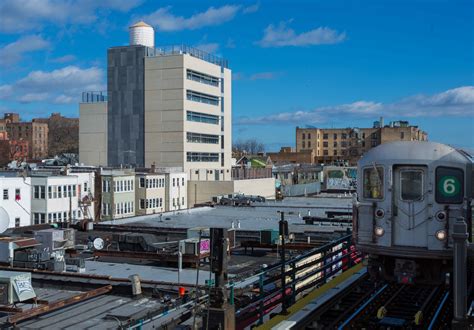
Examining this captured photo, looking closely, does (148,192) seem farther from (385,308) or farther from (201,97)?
(385,308)

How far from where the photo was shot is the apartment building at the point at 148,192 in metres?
61.3

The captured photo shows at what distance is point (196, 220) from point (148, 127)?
3464 cm

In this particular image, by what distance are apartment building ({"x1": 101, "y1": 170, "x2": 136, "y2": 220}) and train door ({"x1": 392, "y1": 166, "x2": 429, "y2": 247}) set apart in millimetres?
45030

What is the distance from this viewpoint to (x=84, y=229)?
40.1 m

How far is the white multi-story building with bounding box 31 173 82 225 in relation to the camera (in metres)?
49.8

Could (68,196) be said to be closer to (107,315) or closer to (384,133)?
(107,315)

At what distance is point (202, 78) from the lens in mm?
77562

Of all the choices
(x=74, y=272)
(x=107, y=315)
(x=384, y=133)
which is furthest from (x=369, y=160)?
(x=384, y=133)

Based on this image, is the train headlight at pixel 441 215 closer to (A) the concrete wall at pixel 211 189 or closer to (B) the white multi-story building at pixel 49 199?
(B) the white multi-story building at pixel 49 199

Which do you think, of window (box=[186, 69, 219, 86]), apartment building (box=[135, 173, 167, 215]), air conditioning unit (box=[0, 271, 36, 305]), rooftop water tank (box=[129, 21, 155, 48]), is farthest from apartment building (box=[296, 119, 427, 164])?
air conditioning unit (box=[0, 271, 36, 305])

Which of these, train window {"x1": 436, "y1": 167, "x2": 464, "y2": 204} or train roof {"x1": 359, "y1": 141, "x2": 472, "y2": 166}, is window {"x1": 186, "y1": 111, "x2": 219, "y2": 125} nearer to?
train roof {"x1": 359, "y1": 141, "x2": 472, "y2": 166}

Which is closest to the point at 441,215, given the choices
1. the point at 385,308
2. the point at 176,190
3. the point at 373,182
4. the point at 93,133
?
the point at 373,182

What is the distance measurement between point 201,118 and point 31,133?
349 feet

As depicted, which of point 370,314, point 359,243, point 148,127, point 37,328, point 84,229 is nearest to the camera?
point 370,314
